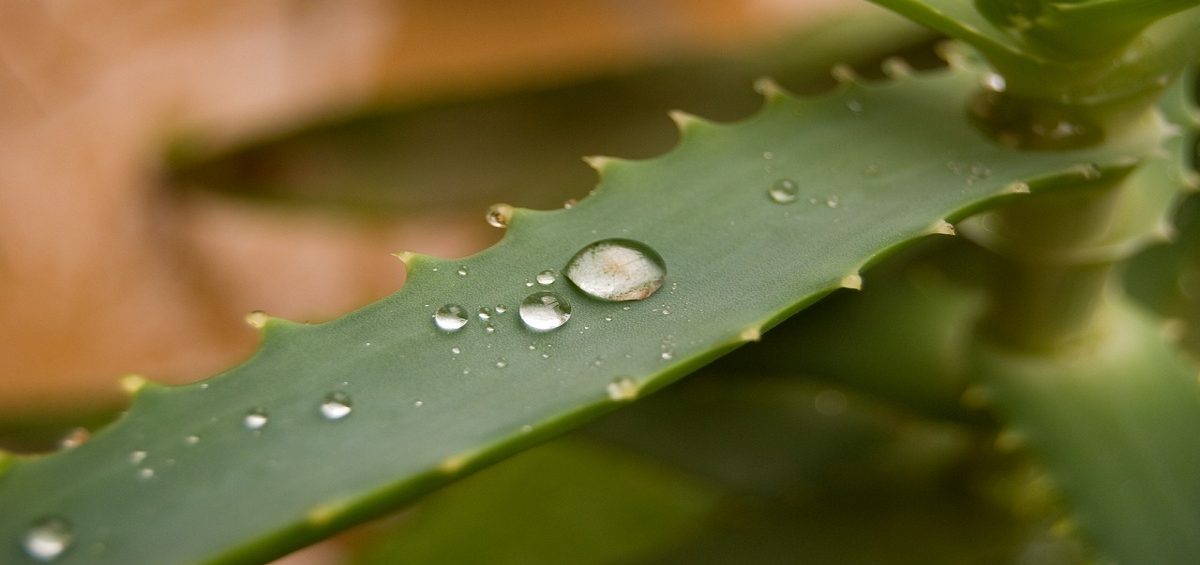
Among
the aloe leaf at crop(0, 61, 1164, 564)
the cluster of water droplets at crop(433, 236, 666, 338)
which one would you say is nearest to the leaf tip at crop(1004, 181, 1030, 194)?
the aloe leaf at crop(0, 61, 1164, 564)

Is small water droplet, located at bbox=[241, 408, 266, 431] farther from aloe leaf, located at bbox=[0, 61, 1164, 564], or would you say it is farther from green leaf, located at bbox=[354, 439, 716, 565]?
green leaf, located at bbox=[354, 439, 716, 565]

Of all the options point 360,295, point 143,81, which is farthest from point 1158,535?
point 143,81

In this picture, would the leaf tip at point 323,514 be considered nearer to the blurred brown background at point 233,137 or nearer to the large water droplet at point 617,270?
the large water droplet at point 617,270

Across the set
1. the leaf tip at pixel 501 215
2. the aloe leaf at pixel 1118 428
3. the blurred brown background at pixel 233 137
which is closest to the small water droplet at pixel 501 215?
the leaf tip at pixel 501 215

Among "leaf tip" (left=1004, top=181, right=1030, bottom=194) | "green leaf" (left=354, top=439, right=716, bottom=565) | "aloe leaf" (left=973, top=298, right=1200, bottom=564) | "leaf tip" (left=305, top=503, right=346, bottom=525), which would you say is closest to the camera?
"leaf tip" (left=305, top=503, right=346, bottom=525)

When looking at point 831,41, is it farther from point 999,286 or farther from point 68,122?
point 68,122

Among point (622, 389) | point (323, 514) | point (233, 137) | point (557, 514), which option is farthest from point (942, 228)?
point (233, 137)
